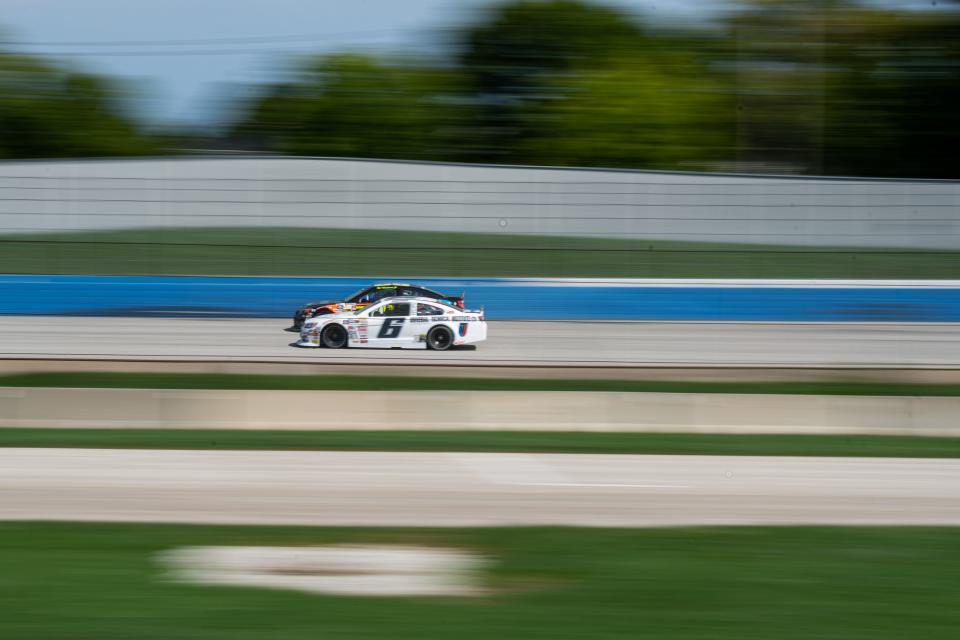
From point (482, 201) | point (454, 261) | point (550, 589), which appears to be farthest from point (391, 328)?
point (482, 201)

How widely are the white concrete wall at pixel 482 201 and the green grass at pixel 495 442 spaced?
46.4 feet

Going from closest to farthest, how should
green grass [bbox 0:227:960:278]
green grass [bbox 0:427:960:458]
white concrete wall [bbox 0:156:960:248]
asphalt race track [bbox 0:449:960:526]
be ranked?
asphalt race track [bbox 0:449:960:526] < green grass [bbox 0:427:960:458] < green grass [bbox 0:227:960:278] < white concrete wall [bbox 0:156:960:248]

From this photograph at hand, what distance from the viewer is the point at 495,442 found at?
42.9 feet

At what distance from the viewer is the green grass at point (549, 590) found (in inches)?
225

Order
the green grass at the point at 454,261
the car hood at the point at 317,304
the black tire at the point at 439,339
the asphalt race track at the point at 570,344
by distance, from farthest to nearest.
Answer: the green grass at the point at 454,261
the car hood at the point at 317,304
the black tire at the point at 439,339
the asphalt race track at the point at 570,344

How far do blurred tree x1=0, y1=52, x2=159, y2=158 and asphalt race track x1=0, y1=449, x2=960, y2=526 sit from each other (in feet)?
134

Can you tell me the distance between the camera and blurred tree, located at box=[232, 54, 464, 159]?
4656 cm

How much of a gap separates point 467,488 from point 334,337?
304 inches

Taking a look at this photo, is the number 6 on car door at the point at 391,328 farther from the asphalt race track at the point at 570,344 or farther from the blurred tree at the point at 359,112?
the blurred tree at the point at 359,112

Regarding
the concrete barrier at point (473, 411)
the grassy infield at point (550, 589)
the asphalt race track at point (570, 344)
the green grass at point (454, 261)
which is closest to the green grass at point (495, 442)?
the grassy infield at point (550, 589)

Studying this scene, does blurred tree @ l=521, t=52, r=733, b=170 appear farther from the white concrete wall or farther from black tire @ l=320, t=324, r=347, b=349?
black tire @ l=320, t=324, r=347, b=349

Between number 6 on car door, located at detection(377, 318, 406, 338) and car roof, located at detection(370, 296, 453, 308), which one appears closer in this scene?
number 6 on car door, located at detection(377, 318, 406, 338)

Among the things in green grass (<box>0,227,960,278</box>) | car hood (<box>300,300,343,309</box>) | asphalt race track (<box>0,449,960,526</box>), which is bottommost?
asphalt race track (<box>0,449,960,526</box>)

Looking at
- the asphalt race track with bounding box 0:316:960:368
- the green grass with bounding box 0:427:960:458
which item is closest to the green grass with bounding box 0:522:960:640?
the green grass with bounding box 0:427:960:458
